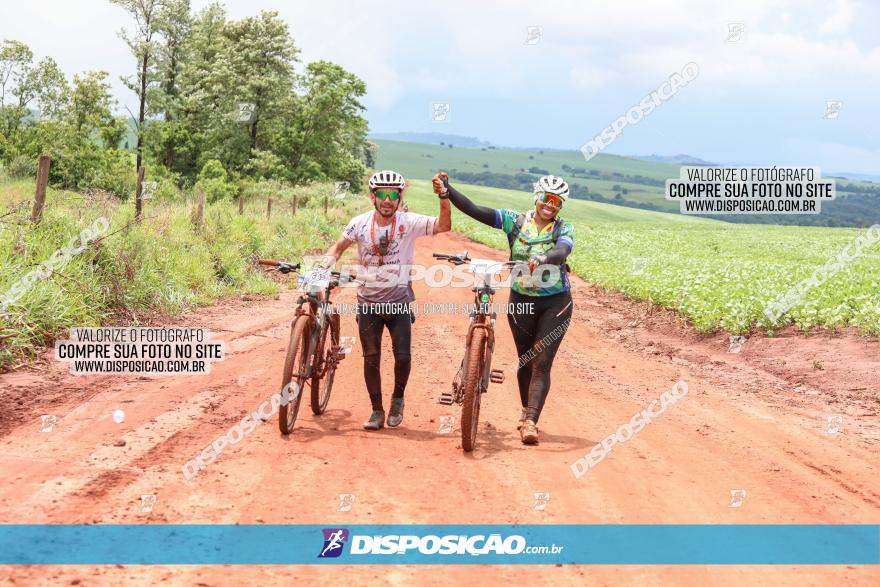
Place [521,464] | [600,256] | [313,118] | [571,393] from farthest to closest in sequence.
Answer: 1. [313,118]
2. [600,256]
3. [571,393]
4. [521,464]

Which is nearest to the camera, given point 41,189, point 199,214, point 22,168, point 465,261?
point 465,261

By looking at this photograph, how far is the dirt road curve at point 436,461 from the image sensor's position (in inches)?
195

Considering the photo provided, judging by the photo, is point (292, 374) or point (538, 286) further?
point (538, 286)

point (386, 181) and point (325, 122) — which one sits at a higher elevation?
point (325, 122)

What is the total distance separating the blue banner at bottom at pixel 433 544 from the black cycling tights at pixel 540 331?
7.31ft

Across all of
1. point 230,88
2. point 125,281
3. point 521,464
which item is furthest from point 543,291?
point 230,88

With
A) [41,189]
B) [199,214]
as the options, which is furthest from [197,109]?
[41,189]

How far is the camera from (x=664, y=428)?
8258mm

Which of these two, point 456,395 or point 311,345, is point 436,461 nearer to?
point 456,395

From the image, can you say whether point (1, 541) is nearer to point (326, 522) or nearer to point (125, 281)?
point (326, 522)

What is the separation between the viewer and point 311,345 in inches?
293

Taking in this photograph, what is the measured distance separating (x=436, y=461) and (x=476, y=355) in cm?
102

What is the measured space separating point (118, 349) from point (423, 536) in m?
6.63

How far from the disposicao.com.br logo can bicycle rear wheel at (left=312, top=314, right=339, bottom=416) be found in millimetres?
2788
